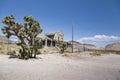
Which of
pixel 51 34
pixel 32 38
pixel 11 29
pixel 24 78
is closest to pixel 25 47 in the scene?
pixel 32 38

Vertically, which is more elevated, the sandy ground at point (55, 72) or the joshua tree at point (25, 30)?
the joshua tree at point (25, 30)

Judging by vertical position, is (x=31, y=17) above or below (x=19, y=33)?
above

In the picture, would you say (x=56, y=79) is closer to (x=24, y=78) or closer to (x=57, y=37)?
(x=24, y=78)

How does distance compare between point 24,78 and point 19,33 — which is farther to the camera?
point 19,33

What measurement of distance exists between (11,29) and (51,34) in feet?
109

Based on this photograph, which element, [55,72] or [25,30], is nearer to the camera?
[55,72]

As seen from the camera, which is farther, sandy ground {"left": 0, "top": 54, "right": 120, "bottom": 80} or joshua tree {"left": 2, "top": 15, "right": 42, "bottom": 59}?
joshua tree {"left": 2, "top": 15, "right": 42, "bottom": 59}

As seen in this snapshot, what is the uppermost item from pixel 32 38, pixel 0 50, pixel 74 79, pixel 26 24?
pixel 26 24

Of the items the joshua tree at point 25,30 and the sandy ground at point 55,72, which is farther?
the joshua tree at point 25,30

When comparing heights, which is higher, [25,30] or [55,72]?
[25,30]

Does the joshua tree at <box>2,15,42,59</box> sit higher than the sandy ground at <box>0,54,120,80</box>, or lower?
higher

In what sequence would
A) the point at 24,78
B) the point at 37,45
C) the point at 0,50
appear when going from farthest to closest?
1. the point at 0,50
2. the point at 37,45
3. the point at 24,78

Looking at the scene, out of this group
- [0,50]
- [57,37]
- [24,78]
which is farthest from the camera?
[57,37]

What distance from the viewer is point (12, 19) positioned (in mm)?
16953
